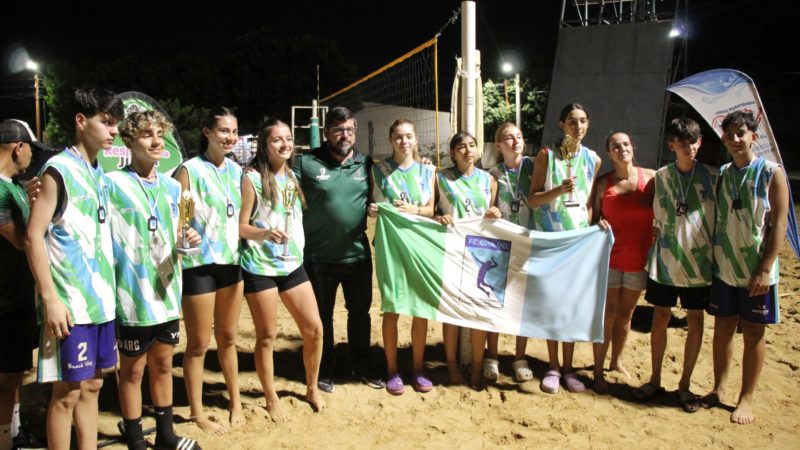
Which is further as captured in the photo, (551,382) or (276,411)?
(551,382)

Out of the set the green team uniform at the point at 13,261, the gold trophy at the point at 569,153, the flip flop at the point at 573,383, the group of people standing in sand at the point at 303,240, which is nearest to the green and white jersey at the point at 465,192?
→ the group of people standing in sand at the point at 303,240

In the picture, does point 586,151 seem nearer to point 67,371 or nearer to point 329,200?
point 329,200

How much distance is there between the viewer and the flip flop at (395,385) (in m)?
3.75

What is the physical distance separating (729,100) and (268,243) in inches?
130

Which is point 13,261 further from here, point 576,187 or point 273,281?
point 576,187

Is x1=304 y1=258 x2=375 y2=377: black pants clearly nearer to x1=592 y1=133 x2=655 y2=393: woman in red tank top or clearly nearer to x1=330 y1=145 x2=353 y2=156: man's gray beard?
x1=330 y1=145 x2=353 y2=156: man's gray beard

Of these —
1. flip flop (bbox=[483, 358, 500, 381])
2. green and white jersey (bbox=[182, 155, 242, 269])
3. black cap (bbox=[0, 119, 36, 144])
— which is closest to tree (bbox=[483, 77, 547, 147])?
flip flop (bbox=[483, 358, 500, 381])

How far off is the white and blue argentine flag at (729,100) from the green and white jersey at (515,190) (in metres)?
1.28

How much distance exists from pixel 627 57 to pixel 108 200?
12.8 metres

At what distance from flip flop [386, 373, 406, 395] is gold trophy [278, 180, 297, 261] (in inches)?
46.9

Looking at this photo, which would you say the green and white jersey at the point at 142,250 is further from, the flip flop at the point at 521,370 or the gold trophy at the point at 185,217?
the flip flop at the point at 521,370

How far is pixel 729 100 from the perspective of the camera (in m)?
3.80

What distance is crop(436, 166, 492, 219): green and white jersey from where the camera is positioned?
12.1 ft

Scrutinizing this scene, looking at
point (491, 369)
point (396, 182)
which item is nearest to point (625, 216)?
point (491, 369)
